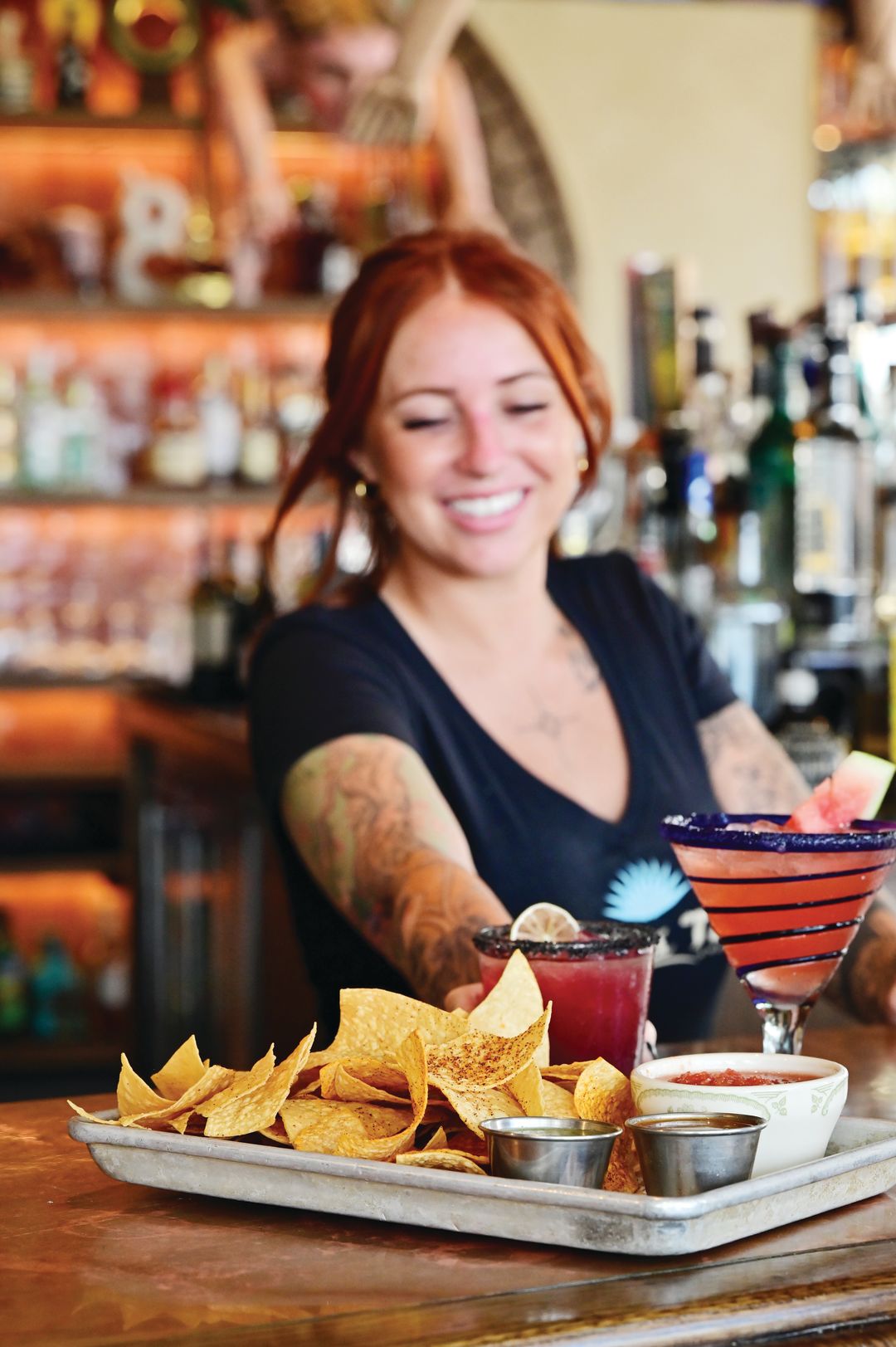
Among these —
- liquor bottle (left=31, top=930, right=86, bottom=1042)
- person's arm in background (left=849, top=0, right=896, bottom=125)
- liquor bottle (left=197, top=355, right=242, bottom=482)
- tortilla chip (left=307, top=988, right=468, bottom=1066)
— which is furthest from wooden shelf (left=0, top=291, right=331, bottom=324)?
tortilla chip (left=307, top=988, right=468, bottom=1066)

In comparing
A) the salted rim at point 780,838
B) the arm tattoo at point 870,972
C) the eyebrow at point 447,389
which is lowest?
the arm tattoo at point 870,972

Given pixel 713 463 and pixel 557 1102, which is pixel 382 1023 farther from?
pixel 713 463

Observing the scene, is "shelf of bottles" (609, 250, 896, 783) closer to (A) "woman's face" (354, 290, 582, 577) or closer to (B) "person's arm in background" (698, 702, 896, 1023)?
(B) "person's arm in background" (698, 702, 896, 1023)

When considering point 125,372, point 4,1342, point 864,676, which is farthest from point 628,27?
point 4,1342

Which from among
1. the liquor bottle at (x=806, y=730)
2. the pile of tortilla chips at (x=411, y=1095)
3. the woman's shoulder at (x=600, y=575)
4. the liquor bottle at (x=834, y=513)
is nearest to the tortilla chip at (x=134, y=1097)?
the pile of tortilla chips at (x=411, y=1095)

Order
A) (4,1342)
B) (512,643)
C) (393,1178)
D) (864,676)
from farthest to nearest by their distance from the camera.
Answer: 1. (864,676)
2. (512,643)
3. (393,1178)
4. (4,1342)

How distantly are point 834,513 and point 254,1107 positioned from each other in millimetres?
1904

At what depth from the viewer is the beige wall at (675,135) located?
5332 mm

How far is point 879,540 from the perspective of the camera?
2861mm

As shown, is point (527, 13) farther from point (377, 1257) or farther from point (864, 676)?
point (377, 1257)

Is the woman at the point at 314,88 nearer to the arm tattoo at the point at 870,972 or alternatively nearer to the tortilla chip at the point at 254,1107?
the arm tattoo at the point at 870,972

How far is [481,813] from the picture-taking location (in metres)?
1.55

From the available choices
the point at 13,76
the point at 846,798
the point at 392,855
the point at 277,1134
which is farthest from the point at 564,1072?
the point at 13,76

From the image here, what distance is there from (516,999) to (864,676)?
168 cm
